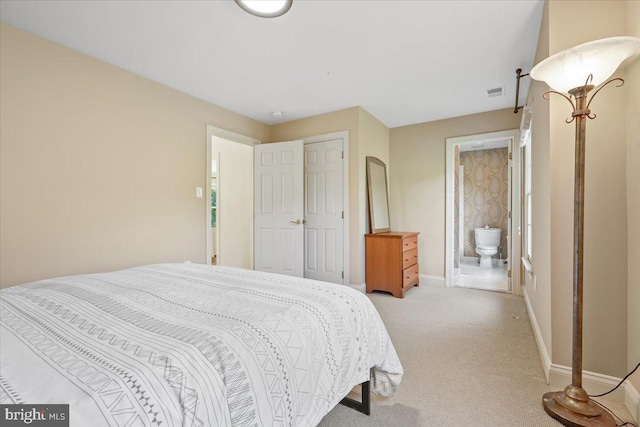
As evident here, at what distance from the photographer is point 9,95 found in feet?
6.65

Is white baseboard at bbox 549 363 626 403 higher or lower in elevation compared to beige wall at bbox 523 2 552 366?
lower

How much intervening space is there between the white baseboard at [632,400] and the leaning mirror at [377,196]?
262 cm

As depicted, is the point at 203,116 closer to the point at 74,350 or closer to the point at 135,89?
the point at 135,89

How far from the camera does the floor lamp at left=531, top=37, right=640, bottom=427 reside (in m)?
1.38

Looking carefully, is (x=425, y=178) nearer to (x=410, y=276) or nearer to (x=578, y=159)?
(x=410, y=276)

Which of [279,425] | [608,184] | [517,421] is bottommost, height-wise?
[517,421]

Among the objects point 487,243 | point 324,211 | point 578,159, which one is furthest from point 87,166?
point 487,243

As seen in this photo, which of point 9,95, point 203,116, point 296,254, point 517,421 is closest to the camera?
point 517,421

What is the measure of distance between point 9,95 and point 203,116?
1615mm

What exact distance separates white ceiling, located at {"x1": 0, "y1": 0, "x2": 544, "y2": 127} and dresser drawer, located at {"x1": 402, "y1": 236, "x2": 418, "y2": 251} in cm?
179

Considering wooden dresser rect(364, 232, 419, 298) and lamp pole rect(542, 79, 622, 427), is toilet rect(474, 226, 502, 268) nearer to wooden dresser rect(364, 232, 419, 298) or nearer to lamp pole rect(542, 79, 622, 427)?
wooden dresser rect(364, 232, 419, 298)

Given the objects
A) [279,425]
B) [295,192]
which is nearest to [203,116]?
[295,192]

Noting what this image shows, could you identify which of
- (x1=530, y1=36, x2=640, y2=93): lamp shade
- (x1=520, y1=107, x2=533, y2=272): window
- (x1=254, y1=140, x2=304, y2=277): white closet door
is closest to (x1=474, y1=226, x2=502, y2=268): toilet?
(x1=520, y1=107, x2=533, y2=272): window

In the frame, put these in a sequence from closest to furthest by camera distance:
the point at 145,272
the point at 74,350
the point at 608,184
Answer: the point at 74,350, the point at 608,184, the point at 145,272
